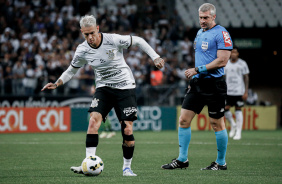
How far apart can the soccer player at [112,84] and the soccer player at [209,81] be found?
1.11 meters

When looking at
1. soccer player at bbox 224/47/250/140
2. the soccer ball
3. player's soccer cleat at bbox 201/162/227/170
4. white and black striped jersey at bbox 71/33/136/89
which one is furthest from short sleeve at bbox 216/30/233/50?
soccer player at bbox 224/47/250/140

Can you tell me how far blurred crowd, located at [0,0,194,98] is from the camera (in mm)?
19531


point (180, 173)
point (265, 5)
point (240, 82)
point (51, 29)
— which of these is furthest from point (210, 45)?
point (265, 5)

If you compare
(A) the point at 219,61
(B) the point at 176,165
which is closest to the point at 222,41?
(A) the point at 219,61

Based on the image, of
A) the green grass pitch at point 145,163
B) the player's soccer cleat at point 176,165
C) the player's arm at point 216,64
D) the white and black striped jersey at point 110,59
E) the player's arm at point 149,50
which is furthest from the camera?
the player's soccer cleat at point 176,165

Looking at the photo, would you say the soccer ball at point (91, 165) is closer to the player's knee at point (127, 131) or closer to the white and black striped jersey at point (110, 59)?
the player's knee at point (127, 131)

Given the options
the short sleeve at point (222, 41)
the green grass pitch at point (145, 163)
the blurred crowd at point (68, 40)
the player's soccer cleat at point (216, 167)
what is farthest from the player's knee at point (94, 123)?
the blurred crowd at point (68, 40)

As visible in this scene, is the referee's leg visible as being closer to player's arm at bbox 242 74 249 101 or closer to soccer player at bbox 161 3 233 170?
soccer player at bbox 161 3 233 170

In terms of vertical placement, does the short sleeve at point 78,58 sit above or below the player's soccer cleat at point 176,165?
above

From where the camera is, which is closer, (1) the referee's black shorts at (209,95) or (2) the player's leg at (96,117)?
A: (2) the player's leg at (96,117)

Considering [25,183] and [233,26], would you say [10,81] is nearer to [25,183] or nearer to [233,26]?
[233,26]

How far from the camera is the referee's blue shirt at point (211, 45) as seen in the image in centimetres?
788

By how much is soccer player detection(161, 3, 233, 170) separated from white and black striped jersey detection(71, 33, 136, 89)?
1.18m

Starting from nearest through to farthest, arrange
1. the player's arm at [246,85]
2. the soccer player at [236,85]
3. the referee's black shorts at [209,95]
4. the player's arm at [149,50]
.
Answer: the player's arm at [149,50]
the referee's black shorts at [209,95]
the player's arm at [246,85]
the soccer player at [236,85]
